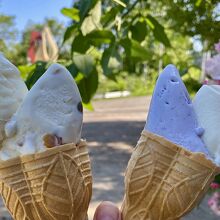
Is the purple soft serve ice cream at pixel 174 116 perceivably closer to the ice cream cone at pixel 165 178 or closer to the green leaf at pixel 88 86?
→ the ice cream cone at pixel 165 178

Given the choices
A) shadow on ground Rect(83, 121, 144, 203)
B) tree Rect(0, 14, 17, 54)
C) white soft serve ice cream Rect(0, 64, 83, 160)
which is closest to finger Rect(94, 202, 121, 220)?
white soft serve ice cream Rect(0, 64, 83, 160)

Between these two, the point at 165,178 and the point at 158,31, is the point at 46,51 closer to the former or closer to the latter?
the point at 158,31

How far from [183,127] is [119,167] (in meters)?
4.19

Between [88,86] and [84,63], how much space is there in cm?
10

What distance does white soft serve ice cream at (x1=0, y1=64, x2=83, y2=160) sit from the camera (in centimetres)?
69

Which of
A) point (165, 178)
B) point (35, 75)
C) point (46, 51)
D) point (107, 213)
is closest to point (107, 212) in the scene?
point (107, 213)

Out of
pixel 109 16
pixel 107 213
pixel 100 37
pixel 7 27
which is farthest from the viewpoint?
pixel 7 27

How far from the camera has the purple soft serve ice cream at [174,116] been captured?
695 millimetres

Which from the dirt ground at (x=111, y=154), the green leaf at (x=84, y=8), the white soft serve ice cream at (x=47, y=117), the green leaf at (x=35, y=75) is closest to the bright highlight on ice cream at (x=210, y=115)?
the white soft serve ice cream at (x=47, y=117)

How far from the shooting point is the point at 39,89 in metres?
0.70

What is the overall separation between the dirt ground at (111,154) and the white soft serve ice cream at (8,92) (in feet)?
5.93

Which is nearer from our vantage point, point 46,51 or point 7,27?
point 46,51

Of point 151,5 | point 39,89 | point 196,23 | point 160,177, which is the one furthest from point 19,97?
point 151,5

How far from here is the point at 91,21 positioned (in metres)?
1.35
